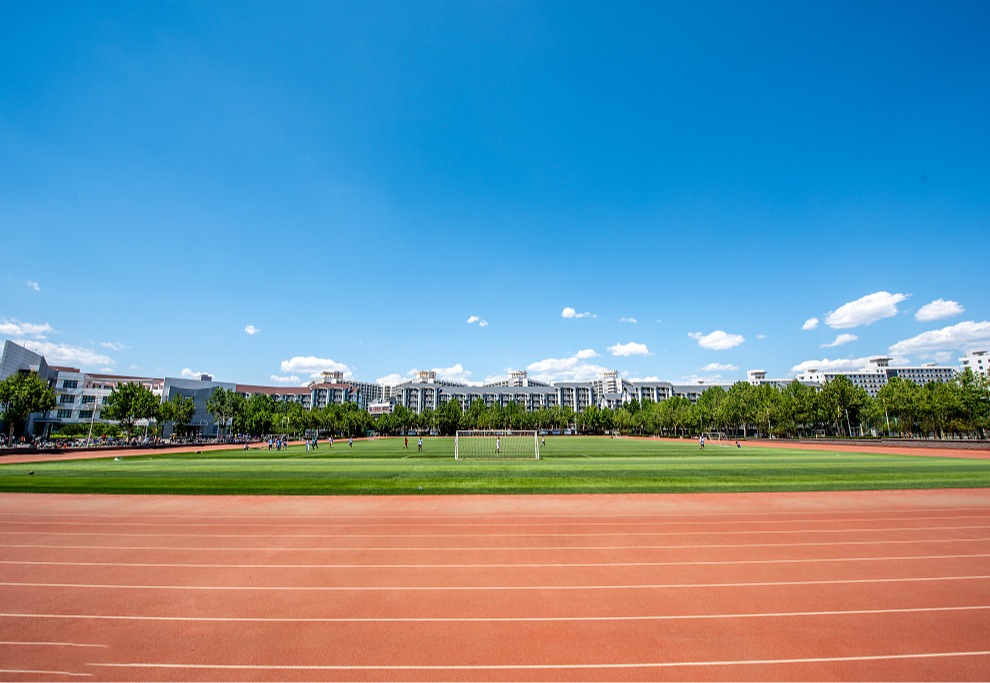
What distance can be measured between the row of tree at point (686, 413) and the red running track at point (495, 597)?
61.5 m

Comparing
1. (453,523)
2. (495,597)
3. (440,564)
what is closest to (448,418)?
(453,523)

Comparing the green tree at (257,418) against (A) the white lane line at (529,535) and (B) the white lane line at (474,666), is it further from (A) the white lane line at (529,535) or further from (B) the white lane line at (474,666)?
(B) the white lane line at (474,666)

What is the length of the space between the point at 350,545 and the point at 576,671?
697 centimetres

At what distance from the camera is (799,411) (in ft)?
292

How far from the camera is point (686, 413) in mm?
106062

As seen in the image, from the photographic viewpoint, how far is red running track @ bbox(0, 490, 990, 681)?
5.58 meters

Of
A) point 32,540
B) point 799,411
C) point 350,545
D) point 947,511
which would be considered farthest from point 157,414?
point 799,411

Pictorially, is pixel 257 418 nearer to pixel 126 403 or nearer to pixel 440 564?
pixel 126 403

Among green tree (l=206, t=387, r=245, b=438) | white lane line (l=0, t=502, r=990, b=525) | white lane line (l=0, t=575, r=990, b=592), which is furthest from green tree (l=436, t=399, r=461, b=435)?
white lane line (l=0, t=575, r=990, b=592)

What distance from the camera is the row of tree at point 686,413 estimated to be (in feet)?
211

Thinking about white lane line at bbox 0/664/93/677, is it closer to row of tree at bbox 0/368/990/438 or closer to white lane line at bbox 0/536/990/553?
white lane line at bbox 0/536/990/553

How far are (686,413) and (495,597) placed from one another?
357ft

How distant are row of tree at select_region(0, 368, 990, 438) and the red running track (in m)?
61.5

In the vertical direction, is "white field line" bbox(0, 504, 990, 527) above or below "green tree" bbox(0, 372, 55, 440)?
below
